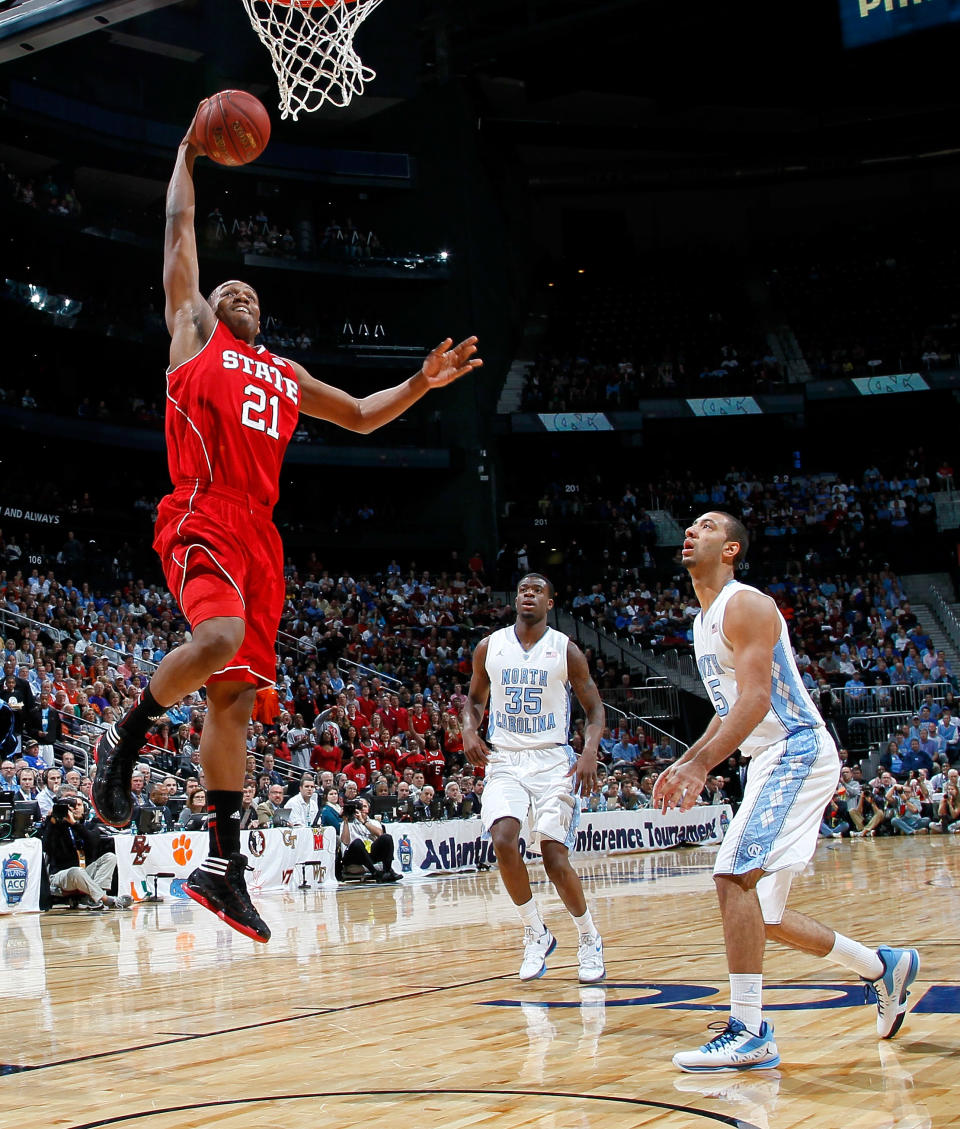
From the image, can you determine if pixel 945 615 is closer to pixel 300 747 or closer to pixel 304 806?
pixel 300 747

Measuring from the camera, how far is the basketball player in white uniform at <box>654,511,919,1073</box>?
4305 millimetres

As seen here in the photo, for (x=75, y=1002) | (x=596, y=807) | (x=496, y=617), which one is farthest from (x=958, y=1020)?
(x=496, y=617)

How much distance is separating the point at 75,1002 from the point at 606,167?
117ft

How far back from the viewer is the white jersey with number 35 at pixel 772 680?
475 cm

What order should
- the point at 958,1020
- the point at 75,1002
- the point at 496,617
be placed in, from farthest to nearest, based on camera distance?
the point at 496,617 < the point at 75,1002 < the point at 958,1020

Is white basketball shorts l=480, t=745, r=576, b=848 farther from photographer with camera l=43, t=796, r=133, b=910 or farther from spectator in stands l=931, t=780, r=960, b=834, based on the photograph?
spectator in stands l=931, t=780, r=960, b=834

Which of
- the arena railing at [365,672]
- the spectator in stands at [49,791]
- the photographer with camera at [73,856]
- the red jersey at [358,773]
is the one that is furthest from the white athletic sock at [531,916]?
the arena railing at [365,672]

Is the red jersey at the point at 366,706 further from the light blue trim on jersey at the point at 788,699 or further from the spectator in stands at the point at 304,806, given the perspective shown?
the light blue trim on jersey at the point at 788,699

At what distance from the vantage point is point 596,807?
2005 centimetres

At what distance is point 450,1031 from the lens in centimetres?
506

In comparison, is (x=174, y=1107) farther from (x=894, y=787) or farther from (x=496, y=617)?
(x=496, y=617)

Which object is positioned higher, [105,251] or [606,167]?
[606,167]

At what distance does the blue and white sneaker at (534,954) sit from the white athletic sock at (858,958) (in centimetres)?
235

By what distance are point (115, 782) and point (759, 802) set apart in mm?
2419
